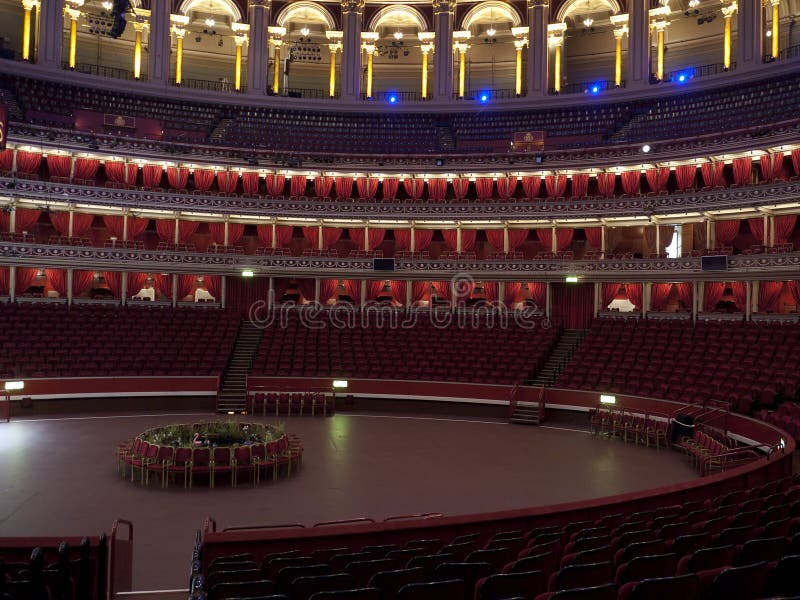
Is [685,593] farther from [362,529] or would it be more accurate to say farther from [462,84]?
[462,84]

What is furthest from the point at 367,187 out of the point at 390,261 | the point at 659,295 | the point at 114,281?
the point at 659,295

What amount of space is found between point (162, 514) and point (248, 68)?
30.8m

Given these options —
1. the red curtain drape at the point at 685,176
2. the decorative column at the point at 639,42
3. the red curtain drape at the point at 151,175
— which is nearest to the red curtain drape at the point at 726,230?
the red curtain drape at the point at 685,176

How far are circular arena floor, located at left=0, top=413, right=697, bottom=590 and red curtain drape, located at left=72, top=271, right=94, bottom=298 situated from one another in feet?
33.0

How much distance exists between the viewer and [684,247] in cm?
3195

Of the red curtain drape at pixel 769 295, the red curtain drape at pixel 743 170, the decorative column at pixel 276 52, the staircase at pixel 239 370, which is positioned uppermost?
the decorative column at pixel 276 52

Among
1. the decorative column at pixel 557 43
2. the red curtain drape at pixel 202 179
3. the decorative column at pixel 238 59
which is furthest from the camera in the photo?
the decorative column at pixel 238 59

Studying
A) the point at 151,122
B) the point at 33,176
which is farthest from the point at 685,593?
the point at 151,122

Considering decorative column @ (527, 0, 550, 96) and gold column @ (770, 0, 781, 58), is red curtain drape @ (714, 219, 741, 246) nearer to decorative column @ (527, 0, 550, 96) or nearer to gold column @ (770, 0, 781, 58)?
gold column @ (770, 0, 781, 58)

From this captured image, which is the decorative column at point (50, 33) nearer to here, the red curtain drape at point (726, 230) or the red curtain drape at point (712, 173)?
the red curtain drape at point (712, 173)

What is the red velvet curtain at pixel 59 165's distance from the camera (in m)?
32.4

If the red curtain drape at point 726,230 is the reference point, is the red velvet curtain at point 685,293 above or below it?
below

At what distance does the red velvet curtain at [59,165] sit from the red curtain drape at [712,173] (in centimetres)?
2978

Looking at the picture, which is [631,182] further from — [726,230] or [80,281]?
[80,281]
